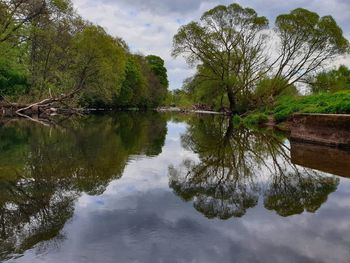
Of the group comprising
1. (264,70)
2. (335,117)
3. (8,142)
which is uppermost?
(264,70)

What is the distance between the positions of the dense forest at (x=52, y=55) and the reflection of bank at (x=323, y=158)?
87.6ft

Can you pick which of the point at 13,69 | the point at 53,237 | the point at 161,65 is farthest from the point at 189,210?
the point at 161,65

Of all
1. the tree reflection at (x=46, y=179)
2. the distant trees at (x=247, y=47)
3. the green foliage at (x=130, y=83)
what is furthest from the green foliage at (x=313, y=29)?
the tree reflection at (x=46, y=179)

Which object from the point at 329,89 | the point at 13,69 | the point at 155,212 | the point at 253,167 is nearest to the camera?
the point at 155,212

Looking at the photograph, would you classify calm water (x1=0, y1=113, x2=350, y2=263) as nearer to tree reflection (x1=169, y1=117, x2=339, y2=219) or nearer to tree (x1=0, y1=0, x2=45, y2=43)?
tree reflection (x1=169, y1=117, x2=339, y2=219)

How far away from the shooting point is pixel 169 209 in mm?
6273

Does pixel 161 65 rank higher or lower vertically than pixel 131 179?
higher

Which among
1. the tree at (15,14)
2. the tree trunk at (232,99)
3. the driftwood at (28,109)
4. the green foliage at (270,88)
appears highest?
the tree at (15,14)

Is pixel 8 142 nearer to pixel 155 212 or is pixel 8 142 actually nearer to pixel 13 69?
pixel 155 212

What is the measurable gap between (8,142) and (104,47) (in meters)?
34.6

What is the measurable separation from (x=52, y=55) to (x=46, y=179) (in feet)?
125

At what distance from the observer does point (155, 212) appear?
6.07m

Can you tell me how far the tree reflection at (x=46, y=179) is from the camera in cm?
496

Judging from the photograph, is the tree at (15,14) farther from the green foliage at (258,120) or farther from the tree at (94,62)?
the green foliage at (258,120)
